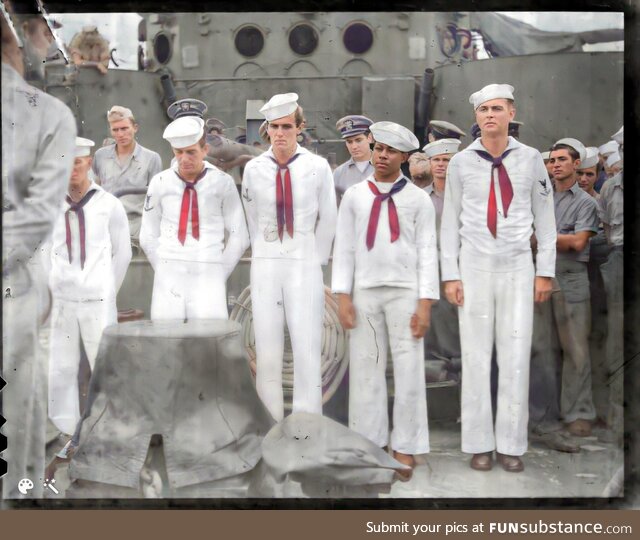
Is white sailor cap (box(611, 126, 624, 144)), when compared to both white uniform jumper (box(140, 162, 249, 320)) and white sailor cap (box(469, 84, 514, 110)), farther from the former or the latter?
white uniform jumper (box(140, 162, 249, 320))

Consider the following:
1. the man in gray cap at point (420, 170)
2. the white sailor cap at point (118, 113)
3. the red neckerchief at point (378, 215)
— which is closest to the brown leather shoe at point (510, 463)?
the red neckerchief at point (378, 215)

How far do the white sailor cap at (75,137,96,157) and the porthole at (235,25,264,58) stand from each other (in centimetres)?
91

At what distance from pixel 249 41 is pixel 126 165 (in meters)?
0.90

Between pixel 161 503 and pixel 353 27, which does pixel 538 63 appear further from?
pixel 161 503

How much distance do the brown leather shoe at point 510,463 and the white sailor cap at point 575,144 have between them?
1.58m

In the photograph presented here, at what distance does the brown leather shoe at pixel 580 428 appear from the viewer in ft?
16.2

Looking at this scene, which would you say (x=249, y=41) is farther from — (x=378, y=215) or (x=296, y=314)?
(x=296, y=314)

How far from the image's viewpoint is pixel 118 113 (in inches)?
194

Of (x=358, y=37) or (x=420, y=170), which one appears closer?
(x=358, y=37)

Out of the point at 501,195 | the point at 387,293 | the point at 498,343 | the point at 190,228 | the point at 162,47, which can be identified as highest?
the point at 162,47

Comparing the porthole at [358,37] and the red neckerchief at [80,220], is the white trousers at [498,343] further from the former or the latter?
the red neckerchief at [80,220]

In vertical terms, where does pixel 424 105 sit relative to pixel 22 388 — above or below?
above

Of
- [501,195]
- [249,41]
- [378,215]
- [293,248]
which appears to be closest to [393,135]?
[378,215]

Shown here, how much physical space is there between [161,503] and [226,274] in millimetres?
1223
